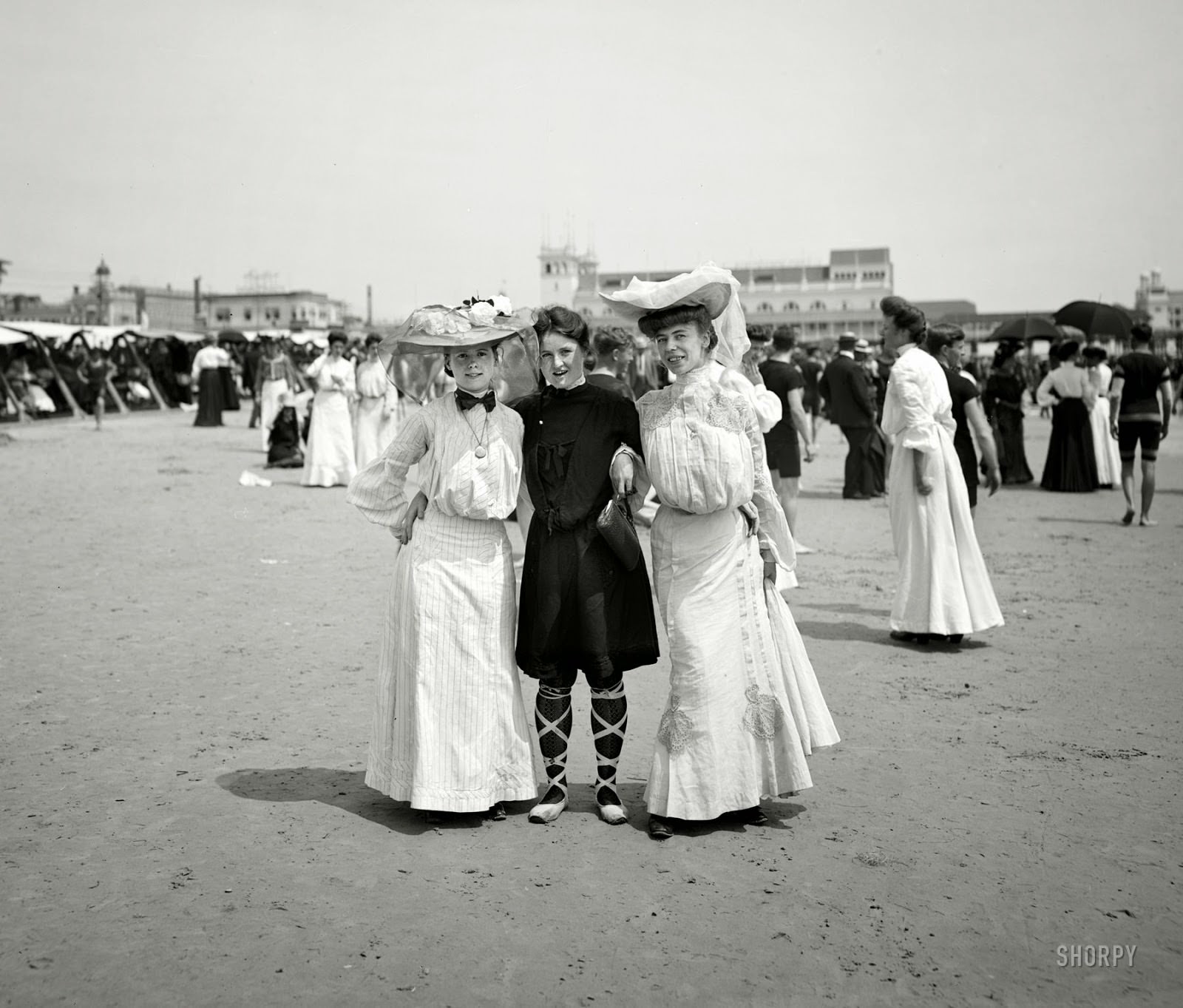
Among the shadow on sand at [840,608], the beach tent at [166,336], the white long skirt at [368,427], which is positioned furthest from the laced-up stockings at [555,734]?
the beach tent at [166,336]

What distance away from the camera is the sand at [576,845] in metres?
3.21

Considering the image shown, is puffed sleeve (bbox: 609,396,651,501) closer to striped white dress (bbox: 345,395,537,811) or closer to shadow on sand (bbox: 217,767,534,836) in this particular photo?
striped white dress (bbox: 345,395,537,811)

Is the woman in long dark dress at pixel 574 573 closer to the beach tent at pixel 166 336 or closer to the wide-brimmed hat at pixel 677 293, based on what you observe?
the wide-brimmed hat at pixel 677 293

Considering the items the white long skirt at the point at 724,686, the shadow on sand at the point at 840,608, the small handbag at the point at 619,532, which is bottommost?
the shadow on sand at the point at 840,608

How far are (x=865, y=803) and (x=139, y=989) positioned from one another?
256 centimetres

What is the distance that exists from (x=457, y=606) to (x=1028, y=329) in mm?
20279

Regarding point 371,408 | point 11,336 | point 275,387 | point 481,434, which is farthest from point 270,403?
point 481,434

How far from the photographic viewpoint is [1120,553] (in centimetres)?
1075

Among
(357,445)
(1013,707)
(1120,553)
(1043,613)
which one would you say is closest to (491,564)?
(1013,707)

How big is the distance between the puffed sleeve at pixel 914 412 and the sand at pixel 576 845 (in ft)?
3.92

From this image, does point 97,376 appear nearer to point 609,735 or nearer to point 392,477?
point 392,477

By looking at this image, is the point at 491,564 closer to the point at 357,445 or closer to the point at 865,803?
the point at 865,803

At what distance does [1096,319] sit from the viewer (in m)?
17.9

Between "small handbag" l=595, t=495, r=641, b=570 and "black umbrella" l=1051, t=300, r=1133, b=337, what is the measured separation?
49.3ft
